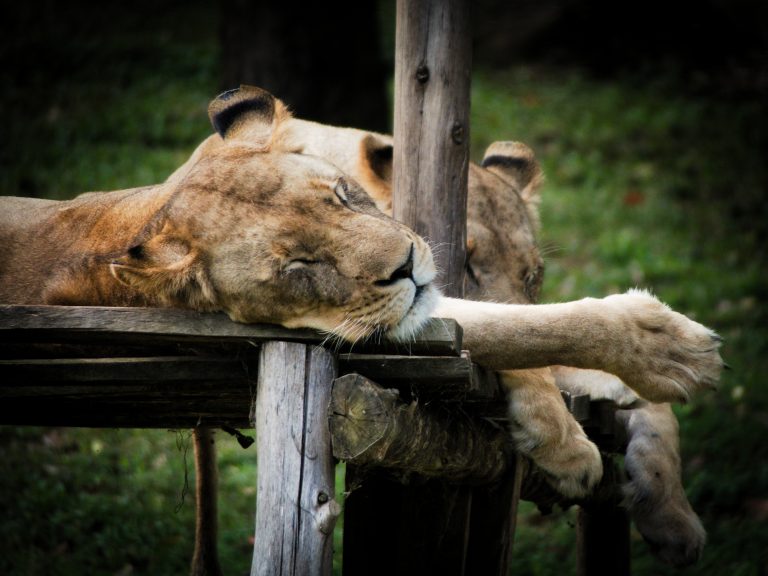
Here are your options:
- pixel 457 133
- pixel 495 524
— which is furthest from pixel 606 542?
pixel 457 133

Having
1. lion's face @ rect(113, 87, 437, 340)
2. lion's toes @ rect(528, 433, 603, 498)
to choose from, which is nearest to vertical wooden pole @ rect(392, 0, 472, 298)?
lion's face @ rect(113, 87, 437, 340)

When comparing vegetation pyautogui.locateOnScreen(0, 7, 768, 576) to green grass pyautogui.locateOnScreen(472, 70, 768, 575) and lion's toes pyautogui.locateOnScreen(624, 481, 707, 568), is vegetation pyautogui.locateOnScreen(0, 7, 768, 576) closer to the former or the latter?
green grass pyautogui.locateOnScreen(472, 70, 768, 575)

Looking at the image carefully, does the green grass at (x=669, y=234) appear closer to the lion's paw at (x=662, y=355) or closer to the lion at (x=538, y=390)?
the lion at (x=538, y=390)

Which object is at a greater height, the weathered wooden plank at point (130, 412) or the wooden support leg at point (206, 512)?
the weathered wooden plank at point (130, 412)

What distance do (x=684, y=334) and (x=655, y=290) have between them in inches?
209

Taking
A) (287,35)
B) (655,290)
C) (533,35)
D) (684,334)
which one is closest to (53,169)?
(287,35)

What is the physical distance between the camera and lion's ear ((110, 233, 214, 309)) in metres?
3.07

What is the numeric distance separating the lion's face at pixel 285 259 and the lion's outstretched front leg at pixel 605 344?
13.8 inches

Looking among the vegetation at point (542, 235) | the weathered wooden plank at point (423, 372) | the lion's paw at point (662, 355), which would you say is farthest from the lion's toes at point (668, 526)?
the vegetation at point (542, 235)

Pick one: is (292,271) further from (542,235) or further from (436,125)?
(542,235)

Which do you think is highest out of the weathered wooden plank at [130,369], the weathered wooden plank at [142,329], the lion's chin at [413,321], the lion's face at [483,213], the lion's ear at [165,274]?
the lion's face at [483,213]

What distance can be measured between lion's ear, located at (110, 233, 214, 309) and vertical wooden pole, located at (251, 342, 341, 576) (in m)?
0.31

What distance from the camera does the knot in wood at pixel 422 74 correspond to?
12.6 feet

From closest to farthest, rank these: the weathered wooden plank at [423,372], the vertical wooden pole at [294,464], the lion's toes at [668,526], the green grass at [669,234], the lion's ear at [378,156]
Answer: the vertical wooden pole at [294,464] < the weathered wooden plank at [423,372] < the lion's toes at [668,526] < the lion's ear at [378,156] < the green grass at [669,234]
